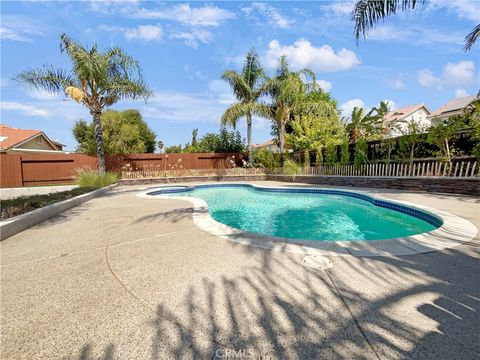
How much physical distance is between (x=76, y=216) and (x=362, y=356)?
6945 mm

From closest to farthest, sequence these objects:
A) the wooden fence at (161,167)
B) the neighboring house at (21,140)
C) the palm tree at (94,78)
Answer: the wooden fence at (161,167) < the palm tree at (94,78) < the neighboring house at (21,140)

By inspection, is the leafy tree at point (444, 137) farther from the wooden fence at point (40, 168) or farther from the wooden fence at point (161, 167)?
the wooden fence at point (40, 168)

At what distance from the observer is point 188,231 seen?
178 inches

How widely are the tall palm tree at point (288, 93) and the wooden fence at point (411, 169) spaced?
17.2ft

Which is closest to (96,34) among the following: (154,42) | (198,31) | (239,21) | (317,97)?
(154,42)

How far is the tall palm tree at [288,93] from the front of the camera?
53.1 feet

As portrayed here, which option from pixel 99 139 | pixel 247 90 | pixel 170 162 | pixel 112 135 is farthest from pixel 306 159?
pixel 112 135

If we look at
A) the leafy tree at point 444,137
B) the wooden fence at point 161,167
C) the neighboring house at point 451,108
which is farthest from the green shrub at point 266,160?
the neighboring house at point 451,108

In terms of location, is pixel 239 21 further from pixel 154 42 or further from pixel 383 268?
pixel 383 268

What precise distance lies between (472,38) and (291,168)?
967 centimetres

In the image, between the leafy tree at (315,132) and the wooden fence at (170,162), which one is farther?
the wooden fence at (170,162)

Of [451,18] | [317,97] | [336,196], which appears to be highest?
[317,97]

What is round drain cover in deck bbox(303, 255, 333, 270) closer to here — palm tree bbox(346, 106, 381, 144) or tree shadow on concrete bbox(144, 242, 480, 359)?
tree shadow on concrete bbox(144, 242, 480, 359)

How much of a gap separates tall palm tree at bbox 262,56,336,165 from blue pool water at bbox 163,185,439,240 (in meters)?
8.16
